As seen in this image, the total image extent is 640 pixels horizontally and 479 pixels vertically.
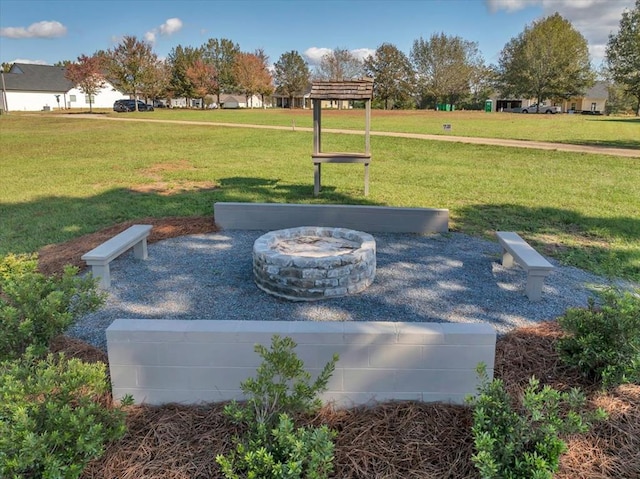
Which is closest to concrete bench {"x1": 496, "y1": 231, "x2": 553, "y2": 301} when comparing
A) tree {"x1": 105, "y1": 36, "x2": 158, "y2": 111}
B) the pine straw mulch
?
the pine straw mulch

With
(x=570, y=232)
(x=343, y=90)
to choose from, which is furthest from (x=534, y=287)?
(x=343, y=90)

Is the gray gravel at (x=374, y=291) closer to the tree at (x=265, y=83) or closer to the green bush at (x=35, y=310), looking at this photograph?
the green bush at (x=35, y=310)

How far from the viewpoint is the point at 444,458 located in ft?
8.99

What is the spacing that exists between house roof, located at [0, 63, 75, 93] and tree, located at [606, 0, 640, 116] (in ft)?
201

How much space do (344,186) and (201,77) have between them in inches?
2340

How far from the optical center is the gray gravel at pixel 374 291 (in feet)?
14.2

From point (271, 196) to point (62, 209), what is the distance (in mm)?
3675

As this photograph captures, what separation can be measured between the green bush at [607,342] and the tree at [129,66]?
47384 mm

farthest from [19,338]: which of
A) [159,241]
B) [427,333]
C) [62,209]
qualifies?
[62,209]

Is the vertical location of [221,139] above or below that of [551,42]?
below

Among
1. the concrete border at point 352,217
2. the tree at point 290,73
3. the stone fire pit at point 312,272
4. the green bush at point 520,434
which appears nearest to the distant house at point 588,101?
the tree at point 290,73

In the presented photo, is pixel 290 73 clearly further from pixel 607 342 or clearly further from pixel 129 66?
pixel 607 342

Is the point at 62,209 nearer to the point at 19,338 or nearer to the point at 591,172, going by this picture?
the point at 19,338

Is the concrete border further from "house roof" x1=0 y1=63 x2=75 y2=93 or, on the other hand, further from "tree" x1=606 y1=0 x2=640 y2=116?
"house roof" x1=0 y1=63 x2=75 y2=93
